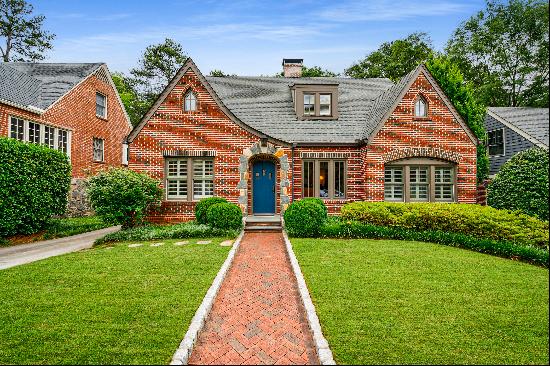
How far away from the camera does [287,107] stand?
2045 centimetres

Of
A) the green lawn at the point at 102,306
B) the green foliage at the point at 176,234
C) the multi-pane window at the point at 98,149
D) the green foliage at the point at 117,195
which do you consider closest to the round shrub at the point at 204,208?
the green foliage at the point at 176,234

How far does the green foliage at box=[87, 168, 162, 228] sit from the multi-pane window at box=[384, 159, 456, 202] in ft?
36.6

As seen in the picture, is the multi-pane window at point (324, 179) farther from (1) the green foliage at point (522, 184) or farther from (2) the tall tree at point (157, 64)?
(2) the tall tree at point (157, 64)

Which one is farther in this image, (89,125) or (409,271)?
(89,125)

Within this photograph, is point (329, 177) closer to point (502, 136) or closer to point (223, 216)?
point (223, 216)

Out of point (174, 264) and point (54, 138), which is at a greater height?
point (54, 138)

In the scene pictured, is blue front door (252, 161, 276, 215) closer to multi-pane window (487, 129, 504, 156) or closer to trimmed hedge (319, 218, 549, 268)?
trimmed hedge (319, 218, 549, 268)

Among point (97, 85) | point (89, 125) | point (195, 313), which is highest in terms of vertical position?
point (97, 85)

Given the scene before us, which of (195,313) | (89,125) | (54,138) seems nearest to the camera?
(195,313)

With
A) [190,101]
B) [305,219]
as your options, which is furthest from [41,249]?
[305,219]

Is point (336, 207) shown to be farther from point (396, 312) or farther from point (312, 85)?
point (396, 312)

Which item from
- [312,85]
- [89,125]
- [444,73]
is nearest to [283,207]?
[312,85]

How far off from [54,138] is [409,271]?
21007 millimetres

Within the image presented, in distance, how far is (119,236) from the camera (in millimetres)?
14336
